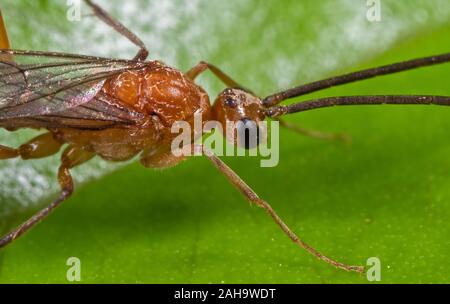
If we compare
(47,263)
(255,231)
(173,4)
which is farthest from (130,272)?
(173,4)

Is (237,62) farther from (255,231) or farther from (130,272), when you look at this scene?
(130,272)

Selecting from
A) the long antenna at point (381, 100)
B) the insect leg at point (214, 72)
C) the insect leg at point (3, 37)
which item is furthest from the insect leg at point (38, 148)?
the long antenna at point (381, 100)

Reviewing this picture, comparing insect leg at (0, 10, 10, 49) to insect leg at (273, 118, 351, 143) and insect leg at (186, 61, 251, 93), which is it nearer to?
insect leg at (186, 61, 251, 93)

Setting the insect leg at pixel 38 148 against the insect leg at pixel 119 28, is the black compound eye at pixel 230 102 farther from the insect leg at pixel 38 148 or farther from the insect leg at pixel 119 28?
the insect leg at pixel 38 148

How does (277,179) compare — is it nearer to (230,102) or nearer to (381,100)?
(230,102)

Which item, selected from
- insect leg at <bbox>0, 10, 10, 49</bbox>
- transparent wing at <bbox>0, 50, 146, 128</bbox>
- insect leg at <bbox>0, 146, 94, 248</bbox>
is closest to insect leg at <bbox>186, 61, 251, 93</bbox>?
transparent wing at <bbox>0, 50, 146, 128</bbox>
